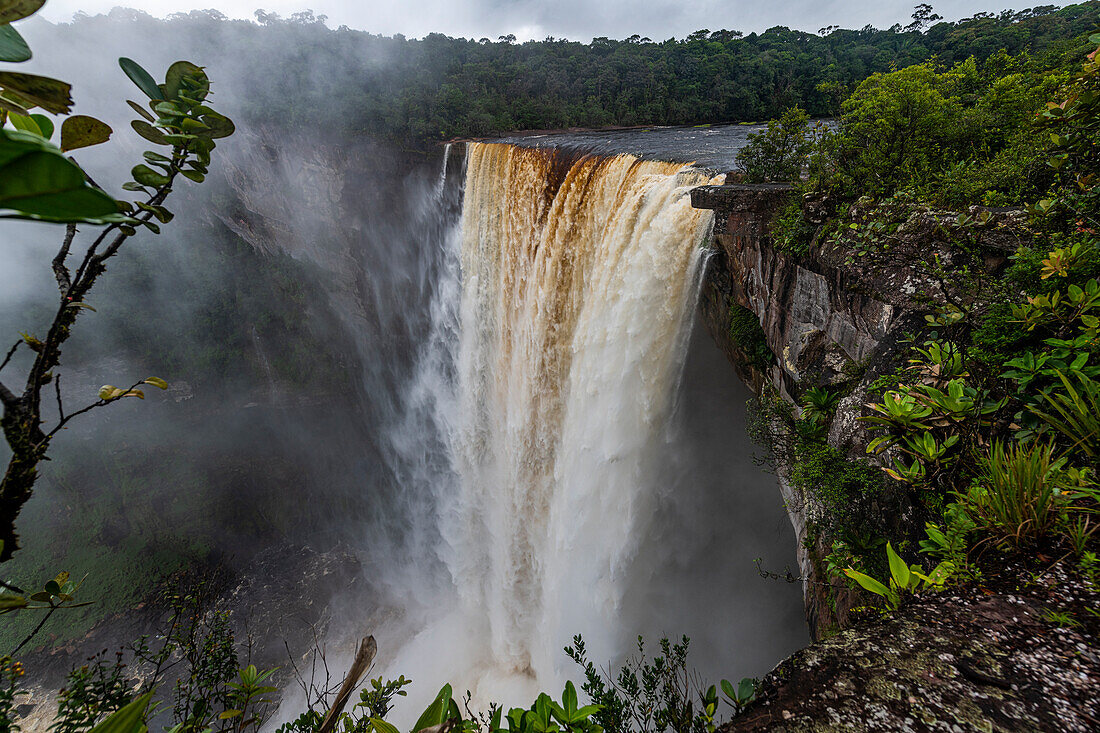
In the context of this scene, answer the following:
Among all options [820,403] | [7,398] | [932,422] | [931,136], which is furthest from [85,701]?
[931,136]

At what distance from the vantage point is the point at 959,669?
1.14 m

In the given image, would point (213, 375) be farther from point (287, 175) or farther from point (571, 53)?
point (571, 53)

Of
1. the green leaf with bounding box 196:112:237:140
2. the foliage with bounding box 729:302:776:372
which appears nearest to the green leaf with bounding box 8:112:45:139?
the green leaf with bounding box 196:112:237:140

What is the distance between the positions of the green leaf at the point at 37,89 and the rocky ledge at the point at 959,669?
1.68 metres

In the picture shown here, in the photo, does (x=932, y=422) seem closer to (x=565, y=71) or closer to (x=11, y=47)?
(x=11, y=47)

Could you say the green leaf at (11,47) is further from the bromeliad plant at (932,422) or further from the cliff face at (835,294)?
the cliff face at (835,294)

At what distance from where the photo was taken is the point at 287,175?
694 inches

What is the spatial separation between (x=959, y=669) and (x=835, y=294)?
3.02 meters

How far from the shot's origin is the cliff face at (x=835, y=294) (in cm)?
289

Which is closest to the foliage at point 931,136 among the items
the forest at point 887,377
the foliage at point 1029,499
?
the forest at point 887,377

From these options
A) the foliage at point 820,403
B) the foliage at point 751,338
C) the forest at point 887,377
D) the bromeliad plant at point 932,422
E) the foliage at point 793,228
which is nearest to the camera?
the forest at point 887,377

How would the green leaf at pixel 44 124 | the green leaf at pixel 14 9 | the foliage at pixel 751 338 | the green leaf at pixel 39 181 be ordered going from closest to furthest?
the green leaf at pixel 39 181
the green leaf at pixel 14 9
the green leaf at pixel 44 124
the foliage at pixel 751 338

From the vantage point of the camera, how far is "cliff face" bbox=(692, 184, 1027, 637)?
289 centimetres

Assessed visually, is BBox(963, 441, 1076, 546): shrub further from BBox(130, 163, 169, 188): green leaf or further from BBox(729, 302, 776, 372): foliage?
BBox(729, 302, 776, 372): foliage
